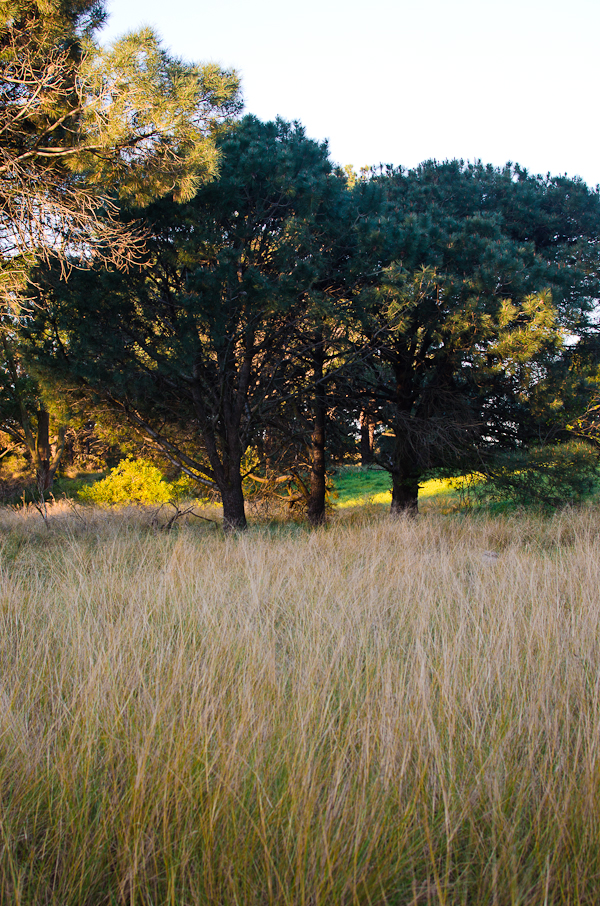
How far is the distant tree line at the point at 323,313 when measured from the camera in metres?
7.21

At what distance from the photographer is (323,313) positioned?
Answer: 7.34 m

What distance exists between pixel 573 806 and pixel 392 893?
2.37ft

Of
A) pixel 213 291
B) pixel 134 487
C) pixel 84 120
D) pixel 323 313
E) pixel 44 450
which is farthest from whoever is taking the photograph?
pixel 44 450

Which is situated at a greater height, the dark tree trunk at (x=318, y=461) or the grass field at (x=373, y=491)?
the dark tree trunk at (x=318, y=461)

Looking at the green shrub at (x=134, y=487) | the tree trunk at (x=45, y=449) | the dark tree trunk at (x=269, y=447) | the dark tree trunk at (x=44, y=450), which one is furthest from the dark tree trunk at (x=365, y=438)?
the dark tree trunk at (x=44, y=450)

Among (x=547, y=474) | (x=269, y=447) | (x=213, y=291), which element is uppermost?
(x=213, y=291)

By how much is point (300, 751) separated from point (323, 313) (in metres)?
6.04

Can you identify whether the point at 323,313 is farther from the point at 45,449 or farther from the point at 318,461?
the point at 45,449

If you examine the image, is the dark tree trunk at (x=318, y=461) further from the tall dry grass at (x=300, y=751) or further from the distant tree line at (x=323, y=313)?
the tall dry grass at (x=300, y=751)

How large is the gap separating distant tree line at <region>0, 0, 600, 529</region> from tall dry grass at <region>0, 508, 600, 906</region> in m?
4.29

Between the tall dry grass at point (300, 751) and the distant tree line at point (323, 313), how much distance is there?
4.29 m

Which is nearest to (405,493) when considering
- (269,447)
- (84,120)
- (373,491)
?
(269,447)

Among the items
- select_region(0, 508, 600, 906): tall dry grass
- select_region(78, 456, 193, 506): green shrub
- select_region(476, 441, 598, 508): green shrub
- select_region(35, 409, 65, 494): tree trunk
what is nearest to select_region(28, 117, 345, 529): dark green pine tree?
select_region(0, 508, 600, 906): tall dry grass

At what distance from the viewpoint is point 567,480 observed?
9320 millimetres
